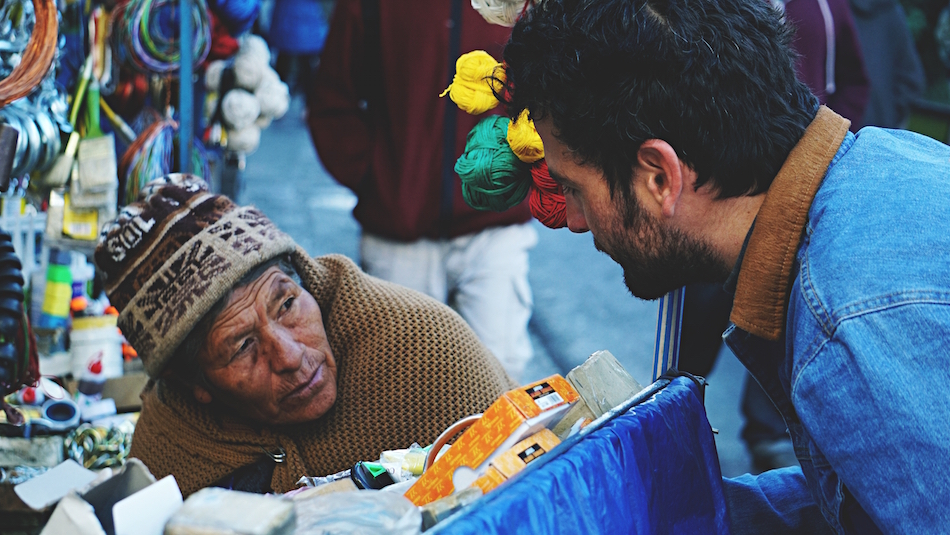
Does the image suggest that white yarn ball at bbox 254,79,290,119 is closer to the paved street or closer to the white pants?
the white pants

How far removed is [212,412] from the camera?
6.09 ft

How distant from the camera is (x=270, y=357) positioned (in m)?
1.73

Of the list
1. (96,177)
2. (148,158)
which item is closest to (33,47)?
(96,177)

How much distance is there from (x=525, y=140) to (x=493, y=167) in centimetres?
8

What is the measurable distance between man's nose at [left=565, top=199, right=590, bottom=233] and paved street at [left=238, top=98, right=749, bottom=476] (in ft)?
7.52

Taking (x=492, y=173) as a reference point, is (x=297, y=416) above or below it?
below

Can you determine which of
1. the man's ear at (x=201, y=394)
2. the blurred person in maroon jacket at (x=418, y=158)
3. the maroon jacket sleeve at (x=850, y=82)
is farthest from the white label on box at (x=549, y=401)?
the maroon jacket sleeve at (x=850, y=82)

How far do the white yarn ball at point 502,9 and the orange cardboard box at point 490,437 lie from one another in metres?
0.69

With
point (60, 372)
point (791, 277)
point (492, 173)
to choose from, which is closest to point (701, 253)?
point (791, 277)

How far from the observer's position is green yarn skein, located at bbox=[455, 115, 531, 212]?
1.49m

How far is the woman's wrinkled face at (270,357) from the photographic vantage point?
172cm

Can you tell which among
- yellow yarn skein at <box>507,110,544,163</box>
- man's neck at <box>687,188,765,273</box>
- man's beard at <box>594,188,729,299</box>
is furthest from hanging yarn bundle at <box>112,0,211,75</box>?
man's neck at <box>687,188,765,273</box>

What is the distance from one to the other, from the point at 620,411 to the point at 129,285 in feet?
3.46

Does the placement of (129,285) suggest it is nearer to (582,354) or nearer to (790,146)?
(790,146)
